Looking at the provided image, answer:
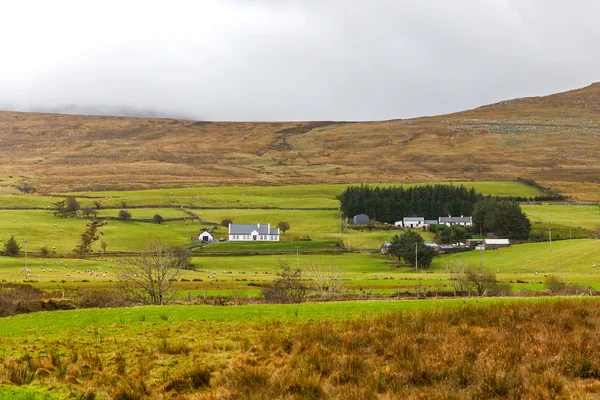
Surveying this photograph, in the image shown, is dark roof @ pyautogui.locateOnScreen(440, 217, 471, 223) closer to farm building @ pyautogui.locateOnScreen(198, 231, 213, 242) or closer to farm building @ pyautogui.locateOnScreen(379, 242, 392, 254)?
farm building @ pyautogui.locateOnScreen(379, 242, 392, 254)

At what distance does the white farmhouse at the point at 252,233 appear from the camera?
371 feet

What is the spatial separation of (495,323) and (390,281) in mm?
47286

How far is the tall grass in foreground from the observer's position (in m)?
12.2

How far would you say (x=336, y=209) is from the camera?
14988 centimetres

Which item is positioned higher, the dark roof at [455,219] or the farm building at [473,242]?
the dark roof at [455,219]

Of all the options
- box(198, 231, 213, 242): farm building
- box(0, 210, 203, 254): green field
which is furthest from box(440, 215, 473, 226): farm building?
box(0, 210, 203, 254): green field

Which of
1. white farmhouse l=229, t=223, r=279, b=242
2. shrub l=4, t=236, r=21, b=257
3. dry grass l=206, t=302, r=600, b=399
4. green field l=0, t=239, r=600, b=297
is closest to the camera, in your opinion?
dry grass l=206, t=302, r=600, b=399

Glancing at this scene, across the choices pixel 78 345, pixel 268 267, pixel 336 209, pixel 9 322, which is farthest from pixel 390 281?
pixel 336 209

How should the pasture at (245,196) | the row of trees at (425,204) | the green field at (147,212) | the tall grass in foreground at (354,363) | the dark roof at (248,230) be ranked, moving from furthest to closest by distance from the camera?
the pasture at (245,196) < the green field at (147,212) < the row of trees at (425,204) < the dark roof at (248,230) < the tall grass in foreground at (354,363)

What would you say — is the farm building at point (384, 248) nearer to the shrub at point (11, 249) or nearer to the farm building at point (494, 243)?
the farm building at point (494, 243)

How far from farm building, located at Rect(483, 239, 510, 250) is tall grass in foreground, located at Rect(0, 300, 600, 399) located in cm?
8877

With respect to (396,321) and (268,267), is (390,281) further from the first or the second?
(396,321)

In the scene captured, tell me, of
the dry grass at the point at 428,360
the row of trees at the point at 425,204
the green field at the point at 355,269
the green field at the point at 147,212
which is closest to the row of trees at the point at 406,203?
the row of trees at the point at 425,204

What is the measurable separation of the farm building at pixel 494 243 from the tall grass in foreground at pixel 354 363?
88774 mm
